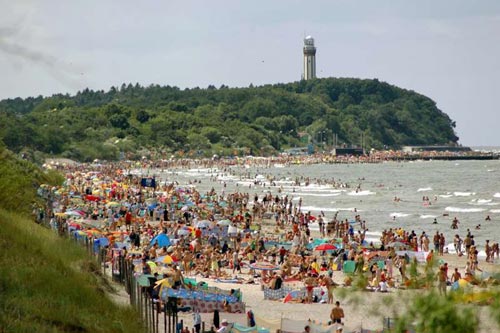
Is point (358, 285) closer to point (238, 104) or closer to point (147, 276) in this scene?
point (147, 276)

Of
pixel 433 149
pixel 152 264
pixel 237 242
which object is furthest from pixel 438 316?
pixel 433 149

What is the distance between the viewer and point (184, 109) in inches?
6555

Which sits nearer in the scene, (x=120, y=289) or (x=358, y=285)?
(x=358, y=285)

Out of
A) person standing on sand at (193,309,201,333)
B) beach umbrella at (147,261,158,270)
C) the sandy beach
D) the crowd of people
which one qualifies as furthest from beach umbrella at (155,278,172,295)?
beach umbrella at (147,261,158,270)

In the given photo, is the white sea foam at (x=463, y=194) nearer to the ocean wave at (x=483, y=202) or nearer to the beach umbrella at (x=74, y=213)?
the ocean wave at (x=483, y=202)

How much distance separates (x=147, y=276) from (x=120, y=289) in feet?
2.58

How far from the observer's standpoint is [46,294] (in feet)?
42.4

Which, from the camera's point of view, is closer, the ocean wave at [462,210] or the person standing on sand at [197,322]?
the person standing on sand at [197,322]

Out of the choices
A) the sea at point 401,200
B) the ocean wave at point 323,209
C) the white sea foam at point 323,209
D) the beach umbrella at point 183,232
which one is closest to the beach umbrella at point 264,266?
the beach umbrella at point 183,232

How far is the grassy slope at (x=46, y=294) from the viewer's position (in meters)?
11.7

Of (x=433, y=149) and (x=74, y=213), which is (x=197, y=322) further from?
(x=433, y=149)

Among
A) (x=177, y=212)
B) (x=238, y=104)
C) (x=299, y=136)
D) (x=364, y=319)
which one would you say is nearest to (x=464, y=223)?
(x=177, y=212)

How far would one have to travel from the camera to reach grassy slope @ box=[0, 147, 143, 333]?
11.7 m

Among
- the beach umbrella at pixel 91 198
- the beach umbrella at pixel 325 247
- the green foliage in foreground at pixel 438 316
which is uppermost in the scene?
the green foliage in foreground at pixel 438 316
